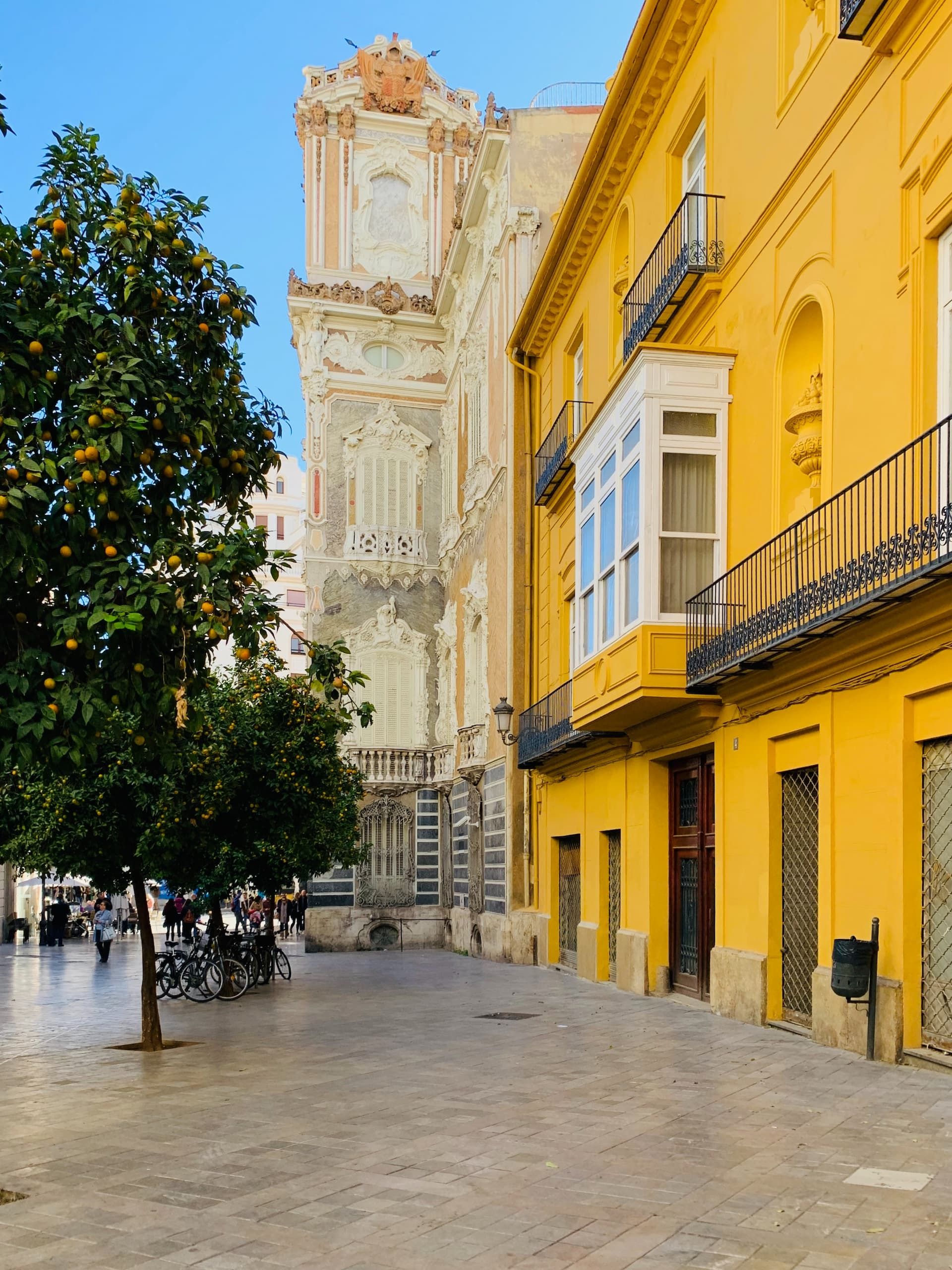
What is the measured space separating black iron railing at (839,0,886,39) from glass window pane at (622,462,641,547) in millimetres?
5030

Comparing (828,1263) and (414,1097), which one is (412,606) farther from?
(828,1263)

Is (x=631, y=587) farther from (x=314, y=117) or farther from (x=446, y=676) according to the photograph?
(x=314, y=117)

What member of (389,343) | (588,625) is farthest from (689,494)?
(389,343)

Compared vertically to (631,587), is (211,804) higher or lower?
lower

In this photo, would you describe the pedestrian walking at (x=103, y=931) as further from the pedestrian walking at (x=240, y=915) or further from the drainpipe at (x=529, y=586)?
the drainpipe at (x=529, y=586)

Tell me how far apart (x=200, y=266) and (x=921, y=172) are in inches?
Result: 217

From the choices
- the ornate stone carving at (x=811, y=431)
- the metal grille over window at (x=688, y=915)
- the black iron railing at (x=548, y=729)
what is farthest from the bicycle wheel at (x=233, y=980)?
the ornate stone carving at (x=811, y=431)

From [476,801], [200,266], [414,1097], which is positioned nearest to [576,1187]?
[414,1097]

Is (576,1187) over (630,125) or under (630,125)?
under

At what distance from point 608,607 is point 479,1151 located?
9190mm

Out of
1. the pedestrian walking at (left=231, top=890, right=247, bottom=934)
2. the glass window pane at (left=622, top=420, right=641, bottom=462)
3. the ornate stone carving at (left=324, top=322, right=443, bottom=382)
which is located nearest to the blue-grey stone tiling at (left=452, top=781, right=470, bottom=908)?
the pedestrian walking at (left=231, top=890, right=247, bottom=934)

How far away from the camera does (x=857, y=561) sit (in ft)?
32.9

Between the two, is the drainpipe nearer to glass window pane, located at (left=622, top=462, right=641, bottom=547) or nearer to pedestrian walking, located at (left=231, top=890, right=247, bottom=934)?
glass window pane, located at (left=622, top=462, right=641, bottom=547)

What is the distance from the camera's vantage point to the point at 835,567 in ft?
34.9
